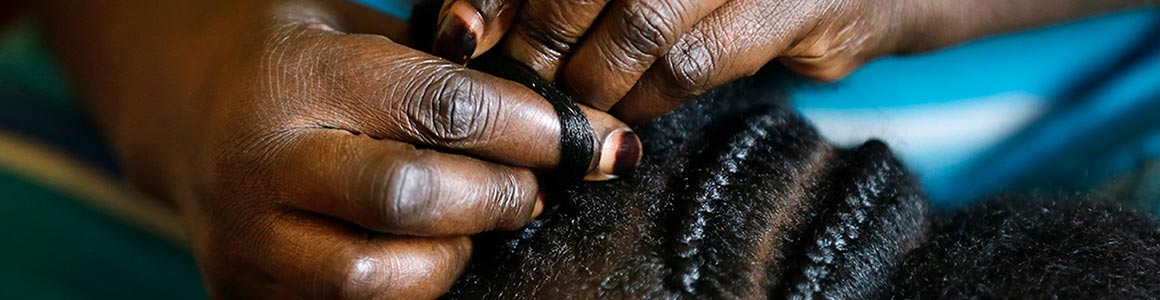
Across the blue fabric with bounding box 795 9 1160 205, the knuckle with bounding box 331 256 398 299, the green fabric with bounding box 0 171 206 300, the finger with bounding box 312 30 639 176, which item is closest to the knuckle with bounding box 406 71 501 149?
the finger with bounding box 312 30 639 176

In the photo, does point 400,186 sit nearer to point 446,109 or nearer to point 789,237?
point 446,109

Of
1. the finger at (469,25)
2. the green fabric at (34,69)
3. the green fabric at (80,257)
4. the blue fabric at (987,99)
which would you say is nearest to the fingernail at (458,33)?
the finger at (469,25)

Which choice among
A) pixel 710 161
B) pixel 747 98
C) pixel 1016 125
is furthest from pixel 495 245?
pixel 1016 125

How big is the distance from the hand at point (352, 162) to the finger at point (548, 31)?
0.06 m

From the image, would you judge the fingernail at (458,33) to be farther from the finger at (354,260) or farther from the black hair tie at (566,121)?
the finger at (354,260)

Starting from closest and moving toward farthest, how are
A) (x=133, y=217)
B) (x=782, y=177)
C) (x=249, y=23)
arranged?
(x=782, y=177) → (x=249, y=23) → (x=133, y=217)

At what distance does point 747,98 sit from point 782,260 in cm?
26

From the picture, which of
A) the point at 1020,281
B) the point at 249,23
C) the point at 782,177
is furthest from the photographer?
the point at 249,23

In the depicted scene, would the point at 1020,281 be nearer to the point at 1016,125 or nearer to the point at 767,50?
the point at 767,50

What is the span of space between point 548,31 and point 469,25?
62mm

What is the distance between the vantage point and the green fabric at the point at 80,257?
1294 millimetres

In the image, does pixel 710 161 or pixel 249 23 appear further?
pixel 249 23

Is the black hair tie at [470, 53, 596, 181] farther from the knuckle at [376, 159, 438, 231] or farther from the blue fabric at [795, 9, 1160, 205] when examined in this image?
the blue fabric at [795, 9, 1160, 205]

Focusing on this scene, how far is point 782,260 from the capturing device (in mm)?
638
